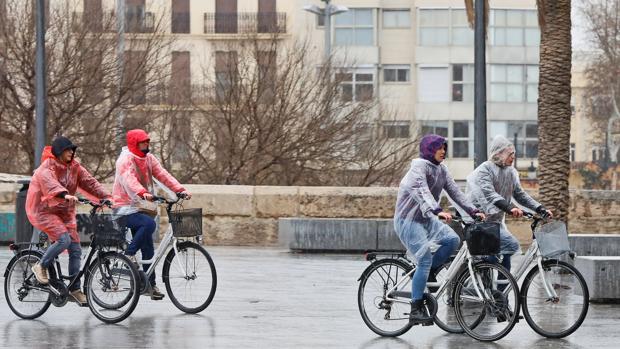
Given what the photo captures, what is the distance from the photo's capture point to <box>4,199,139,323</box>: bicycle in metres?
12.4

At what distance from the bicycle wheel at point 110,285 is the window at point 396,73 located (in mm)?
58444

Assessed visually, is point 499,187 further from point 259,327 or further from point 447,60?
point 447,60

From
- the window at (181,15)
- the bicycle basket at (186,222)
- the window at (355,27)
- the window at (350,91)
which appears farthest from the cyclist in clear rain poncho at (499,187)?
the window at (355,27)

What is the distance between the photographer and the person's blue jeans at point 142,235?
13258mm

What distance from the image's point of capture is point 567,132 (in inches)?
724

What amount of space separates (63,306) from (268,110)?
59.6 ft

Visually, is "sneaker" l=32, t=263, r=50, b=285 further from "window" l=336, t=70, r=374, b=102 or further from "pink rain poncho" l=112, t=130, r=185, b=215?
"window" l=336, t=70, r=374, b=102

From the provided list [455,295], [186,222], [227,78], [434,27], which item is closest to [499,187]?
[455,295]

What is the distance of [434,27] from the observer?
70.2 metres

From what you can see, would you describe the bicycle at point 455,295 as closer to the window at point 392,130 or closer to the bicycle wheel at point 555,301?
the bicycle wheel at point 555,301

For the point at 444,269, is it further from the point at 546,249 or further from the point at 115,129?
the point at 115,129

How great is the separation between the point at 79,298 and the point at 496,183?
3.66 m

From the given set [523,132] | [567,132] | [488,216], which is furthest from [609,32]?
[488,216]

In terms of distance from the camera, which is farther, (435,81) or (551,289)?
(435,81)
